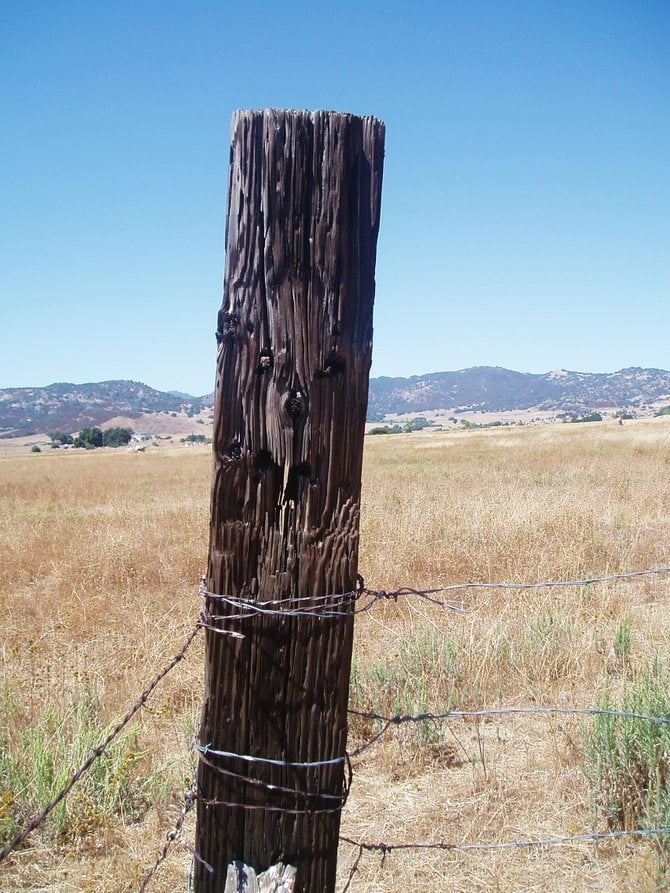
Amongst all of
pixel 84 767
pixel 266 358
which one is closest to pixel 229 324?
pixel 266 358

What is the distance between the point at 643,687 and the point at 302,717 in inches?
89.0

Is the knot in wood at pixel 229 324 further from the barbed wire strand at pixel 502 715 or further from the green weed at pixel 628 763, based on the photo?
the green weed at pixel 628 763

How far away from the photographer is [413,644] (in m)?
4.55

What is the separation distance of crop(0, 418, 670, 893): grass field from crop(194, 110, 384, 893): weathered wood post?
1116 millimetres

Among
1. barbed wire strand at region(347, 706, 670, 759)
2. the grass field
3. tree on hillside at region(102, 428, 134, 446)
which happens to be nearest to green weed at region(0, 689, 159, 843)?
the grass field

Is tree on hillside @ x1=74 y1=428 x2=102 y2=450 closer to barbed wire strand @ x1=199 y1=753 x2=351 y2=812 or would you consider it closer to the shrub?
the shrub

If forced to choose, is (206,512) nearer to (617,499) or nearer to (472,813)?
(617,499)

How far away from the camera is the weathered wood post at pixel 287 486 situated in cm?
167

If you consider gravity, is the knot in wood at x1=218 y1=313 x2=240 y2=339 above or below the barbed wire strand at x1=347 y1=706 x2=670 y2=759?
above

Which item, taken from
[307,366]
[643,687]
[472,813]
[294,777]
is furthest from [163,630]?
[307,366]

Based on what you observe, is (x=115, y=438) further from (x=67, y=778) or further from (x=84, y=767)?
(x=84, y=767)

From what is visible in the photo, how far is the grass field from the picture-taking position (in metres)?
2.74

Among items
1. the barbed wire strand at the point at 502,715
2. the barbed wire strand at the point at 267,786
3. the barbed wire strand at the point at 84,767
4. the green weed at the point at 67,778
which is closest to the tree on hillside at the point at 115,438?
the green weed at the point at 67,778

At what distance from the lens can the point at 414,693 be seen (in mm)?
4145
